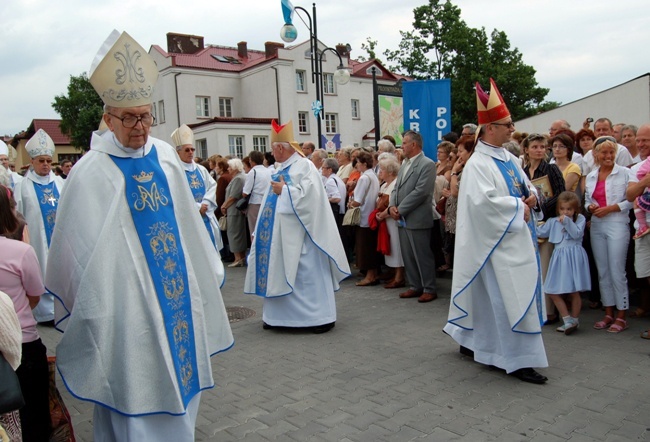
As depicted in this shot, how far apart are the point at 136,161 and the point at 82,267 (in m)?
0.68

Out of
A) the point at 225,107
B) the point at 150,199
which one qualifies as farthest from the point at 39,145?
the point at 225,107

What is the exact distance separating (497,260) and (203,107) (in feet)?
130

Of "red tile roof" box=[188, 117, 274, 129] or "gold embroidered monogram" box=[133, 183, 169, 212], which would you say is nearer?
"gold embroidered monogram" box=[133, 183, 169, 212]

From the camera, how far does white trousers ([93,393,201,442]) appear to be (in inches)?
125

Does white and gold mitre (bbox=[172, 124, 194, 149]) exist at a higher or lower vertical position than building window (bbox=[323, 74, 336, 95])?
lower

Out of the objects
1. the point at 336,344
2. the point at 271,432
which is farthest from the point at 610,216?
the point at 271,432

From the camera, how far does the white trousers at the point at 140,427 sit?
3176 mm

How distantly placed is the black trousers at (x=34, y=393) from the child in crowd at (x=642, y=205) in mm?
5185

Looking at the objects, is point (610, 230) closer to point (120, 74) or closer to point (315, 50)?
point (120, 74)

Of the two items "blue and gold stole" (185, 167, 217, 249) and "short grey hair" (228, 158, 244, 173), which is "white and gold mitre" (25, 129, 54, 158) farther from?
"short grey hair" (228, 158, 244, 173)

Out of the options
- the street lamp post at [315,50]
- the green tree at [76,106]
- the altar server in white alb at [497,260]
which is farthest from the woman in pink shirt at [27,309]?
the green tree at [76,106]

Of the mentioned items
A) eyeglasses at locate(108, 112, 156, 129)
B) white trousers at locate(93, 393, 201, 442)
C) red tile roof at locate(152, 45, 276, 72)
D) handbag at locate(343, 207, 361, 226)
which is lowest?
white trousers at locate(93, 393, 201, 442)

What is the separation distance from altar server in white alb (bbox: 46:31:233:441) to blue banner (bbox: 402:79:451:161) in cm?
661

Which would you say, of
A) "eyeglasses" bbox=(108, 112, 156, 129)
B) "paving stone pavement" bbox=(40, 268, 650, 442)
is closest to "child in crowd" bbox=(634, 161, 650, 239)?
"paving stone pavement" bbox=(40, 268, 650, 442)
